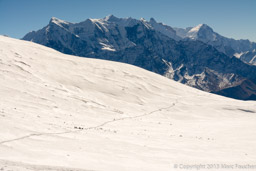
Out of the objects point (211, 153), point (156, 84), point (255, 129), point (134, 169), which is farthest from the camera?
point (156, 84)

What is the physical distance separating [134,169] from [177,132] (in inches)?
413

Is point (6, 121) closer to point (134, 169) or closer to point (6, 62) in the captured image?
point (134, 169)

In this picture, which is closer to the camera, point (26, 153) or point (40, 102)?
point (26, 153)

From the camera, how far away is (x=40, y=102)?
22609mm

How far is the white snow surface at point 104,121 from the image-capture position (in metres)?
12.6

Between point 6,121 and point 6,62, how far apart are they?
15395 mm

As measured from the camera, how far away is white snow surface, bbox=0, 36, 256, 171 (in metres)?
12.6

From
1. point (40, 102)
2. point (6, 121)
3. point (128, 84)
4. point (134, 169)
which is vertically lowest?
point (134, 169)

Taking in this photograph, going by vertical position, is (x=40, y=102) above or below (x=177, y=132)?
above

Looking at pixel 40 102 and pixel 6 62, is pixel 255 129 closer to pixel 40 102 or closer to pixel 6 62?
pixel 40 102

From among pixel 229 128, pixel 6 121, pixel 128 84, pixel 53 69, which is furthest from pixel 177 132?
pixel 53 69

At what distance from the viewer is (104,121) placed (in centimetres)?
2217

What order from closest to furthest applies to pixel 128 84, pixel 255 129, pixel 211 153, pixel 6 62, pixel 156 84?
pixel 211 153
pixel 255 129
pixel 6 62
pixel 128 84
pixel 156 84

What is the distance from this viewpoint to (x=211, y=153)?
15500 mm
